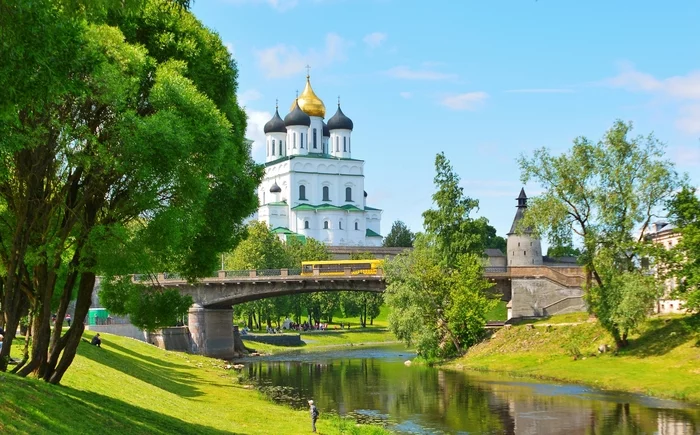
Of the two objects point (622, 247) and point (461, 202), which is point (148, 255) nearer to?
point (622, 247)

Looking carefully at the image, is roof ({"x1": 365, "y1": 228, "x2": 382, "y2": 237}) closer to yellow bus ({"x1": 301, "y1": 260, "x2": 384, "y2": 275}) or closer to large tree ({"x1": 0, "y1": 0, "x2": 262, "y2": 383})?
yellow bus ({"x1": 301, "y1": 260, "x2": 384, "y2": 275})

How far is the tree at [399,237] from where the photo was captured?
176875 millimetres

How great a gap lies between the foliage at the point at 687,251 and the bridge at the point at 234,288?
2074 cm

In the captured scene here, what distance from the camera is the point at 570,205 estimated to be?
55.7 meters

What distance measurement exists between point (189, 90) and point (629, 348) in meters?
37.0

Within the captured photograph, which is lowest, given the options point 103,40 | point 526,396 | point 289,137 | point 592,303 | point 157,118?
point 526,396

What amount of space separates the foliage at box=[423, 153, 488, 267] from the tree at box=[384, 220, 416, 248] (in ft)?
343

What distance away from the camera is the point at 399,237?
591 feet

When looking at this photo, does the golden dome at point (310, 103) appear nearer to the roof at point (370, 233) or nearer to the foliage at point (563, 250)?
the roof at point (370, 233)

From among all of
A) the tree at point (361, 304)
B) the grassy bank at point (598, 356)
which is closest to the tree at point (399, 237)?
the tree at point (361, 304)

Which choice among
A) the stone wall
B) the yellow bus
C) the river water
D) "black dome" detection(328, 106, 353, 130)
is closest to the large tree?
the river water

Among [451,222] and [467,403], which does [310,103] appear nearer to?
[451,222]

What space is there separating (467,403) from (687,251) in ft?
51.7

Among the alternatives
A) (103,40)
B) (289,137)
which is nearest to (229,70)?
(103,40)
